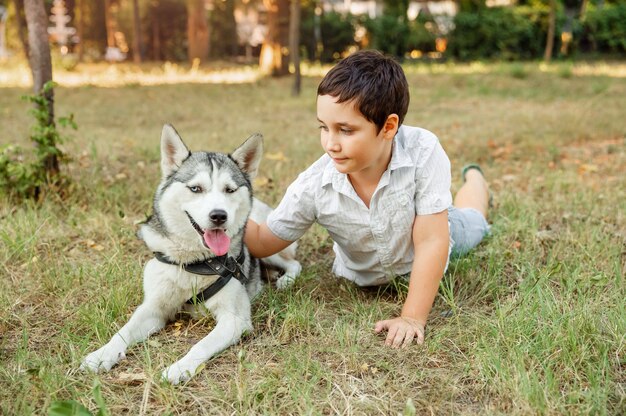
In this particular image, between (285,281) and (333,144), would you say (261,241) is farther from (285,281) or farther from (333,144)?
(333,144)

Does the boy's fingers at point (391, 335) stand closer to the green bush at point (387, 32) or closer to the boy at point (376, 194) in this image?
the boy at point (376, 194)

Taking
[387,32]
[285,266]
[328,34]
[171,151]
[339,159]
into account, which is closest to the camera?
[339,159]

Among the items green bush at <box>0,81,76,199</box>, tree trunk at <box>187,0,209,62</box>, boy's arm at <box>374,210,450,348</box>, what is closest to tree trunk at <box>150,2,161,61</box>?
tree trunk at <box>187,0,209,62</box>

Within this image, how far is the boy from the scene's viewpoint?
2.68 meters

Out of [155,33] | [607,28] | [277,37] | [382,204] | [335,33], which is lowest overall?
[382,204]

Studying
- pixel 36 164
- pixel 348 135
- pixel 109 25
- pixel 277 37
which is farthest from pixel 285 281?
pixel 109 25

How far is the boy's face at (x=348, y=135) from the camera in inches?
104

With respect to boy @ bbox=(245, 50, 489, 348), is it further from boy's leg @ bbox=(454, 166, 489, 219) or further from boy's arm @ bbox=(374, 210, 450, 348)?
boy's leg @ bbox=(454, 166, 489, 219)

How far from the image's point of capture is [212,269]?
287 centimetres

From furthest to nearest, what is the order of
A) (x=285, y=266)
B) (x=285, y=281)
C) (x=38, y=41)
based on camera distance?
1. (x=38, y=41)
2. (x=285, y=266)
3. (x=285, y=281)

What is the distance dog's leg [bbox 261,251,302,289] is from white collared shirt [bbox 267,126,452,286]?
33 centimetres

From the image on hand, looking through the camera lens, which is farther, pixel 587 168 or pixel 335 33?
pixel 335 33

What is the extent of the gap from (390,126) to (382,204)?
412mm

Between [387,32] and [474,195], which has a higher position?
[387,32]
